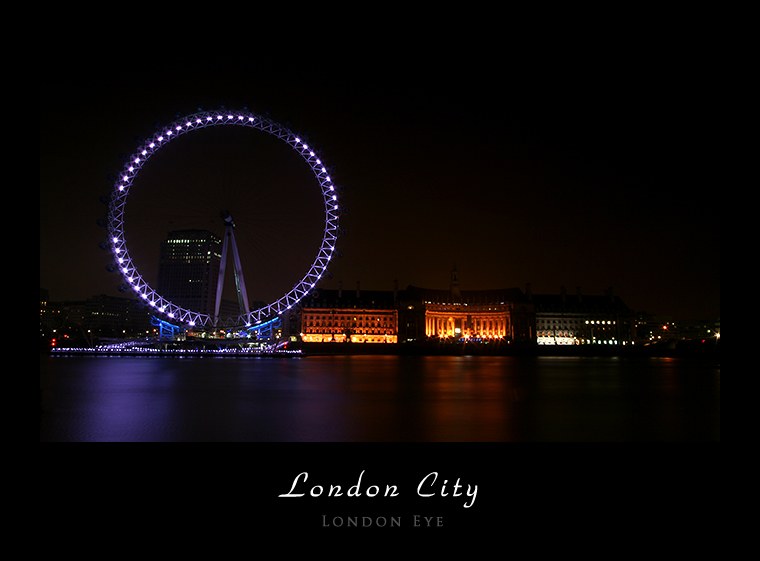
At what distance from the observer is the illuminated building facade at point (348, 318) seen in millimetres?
80188

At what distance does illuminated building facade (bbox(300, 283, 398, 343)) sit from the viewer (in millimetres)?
80188

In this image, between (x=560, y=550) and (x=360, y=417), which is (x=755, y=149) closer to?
(x=560, y=550)

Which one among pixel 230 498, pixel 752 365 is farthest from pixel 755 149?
pixel 230 498

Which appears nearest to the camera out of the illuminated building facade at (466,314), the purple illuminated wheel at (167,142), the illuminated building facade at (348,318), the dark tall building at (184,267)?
the purple illuminated wheel at (167,142)

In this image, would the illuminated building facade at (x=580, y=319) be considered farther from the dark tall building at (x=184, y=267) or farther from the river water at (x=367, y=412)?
the river water at (x=367, y=412)

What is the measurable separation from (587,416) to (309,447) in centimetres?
635

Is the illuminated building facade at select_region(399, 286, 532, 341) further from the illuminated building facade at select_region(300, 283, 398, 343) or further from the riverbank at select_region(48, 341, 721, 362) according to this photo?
the riverbank at select_region(48, 341, 721, 362)

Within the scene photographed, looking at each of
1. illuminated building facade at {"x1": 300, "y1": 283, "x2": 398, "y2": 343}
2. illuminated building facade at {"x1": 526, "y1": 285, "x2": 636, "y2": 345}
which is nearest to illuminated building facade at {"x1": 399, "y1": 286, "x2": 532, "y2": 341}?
illuminated building facade at {"x1": 300, "y1": 283, "x2": 398, "y2": 343}

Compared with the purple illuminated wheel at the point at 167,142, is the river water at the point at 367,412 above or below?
below

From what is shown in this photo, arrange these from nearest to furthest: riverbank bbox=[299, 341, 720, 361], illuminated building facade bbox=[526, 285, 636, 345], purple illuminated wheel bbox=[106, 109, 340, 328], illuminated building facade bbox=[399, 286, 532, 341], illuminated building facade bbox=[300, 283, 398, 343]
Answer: purple illuminated wheel bbox=[106, 109, 340, 328], riverbank bbox=[299, 341, 720, 361], illuminated building facade bbox=[300, 283, 398, 343], illuminated building facade bbox=[399, 286, 532, 341], illuminated building facade bbox=[526, 285, 636, 345]

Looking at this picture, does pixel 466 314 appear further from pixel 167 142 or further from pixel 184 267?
pixel 167 142

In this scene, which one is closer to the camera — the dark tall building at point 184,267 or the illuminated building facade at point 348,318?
the dark tall building at point 184,267

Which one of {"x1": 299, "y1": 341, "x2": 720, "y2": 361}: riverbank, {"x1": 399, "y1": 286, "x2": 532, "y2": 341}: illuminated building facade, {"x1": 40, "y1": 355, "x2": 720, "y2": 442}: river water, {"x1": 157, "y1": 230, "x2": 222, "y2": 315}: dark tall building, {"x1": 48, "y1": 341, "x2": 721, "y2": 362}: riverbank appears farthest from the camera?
{"x1": 399, "y1": 286, "x2": 532, "y2": 341}: illuminated building facade

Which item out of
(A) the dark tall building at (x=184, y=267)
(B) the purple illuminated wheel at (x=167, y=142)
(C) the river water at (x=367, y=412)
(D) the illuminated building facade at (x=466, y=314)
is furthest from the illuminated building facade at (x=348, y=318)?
(C) the river water at (x=367, y=412)
